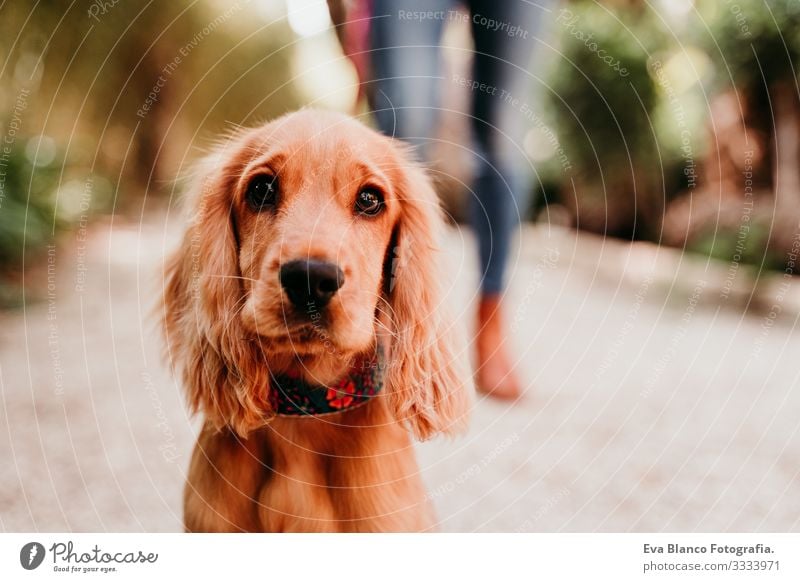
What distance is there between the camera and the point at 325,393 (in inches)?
39.6

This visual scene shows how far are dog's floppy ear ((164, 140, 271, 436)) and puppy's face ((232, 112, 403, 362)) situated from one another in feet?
0.08

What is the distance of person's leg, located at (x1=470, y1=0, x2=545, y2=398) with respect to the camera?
139cm

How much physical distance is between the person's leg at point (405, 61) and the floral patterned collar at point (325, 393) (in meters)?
0.47

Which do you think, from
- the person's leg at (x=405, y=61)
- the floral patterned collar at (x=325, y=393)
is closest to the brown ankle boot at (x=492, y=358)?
the person's leg at (x=405, y=61)

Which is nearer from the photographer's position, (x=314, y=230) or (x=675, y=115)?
(x=314, y=230)

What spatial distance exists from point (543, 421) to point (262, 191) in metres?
1.10

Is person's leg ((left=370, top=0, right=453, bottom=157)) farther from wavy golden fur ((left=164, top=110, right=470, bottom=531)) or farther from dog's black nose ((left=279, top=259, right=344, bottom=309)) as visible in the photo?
dog's black nose ((left=279, top=259, right=344, bottom=309))

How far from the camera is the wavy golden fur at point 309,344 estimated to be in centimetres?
93
